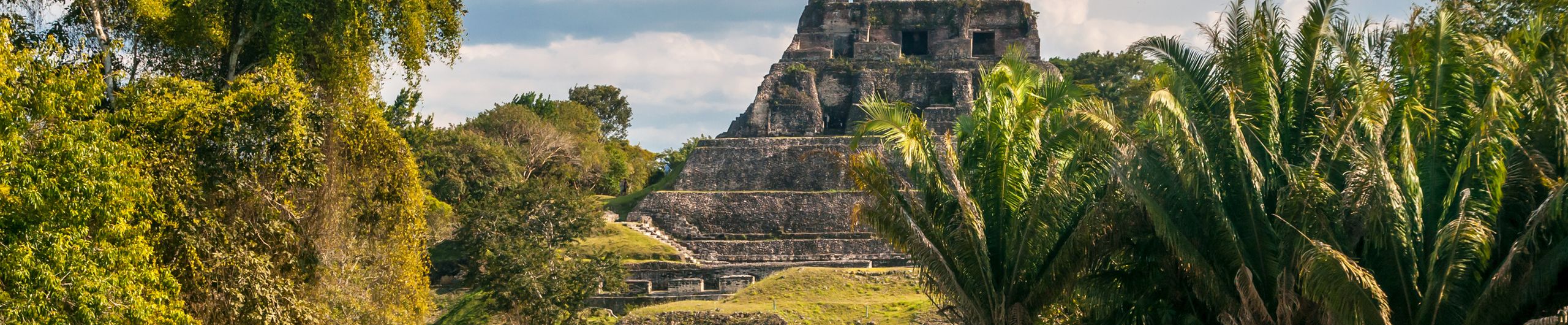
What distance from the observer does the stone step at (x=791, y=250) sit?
90.2 feet

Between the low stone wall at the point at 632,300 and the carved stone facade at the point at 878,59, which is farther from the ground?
the carved stone facade at the point at 878,59

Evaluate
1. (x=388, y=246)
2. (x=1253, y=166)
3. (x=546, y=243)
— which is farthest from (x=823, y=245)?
(x=1253, y=166)

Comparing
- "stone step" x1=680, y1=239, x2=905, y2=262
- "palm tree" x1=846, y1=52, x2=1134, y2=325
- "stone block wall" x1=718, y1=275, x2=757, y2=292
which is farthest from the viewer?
"stone step" x1=680, y1=239, x2=905, y2=262

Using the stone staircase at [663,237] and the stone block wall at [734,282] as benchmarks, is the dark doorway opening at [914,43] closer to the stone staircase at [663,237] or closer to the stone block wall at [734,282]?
the stone staircase at [663,237]

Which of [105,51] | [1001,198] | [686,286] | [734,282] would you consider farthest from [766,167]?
[105,51]

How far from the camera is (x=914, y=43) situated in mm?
37938

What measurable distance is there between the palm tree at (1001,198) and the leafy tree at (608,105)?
133 feet

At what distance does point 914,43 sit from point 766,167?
847cm

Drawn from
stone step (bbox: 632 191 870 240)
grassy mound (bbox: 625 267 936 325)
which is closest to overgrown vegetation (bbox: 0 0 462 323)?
grassy mound (bbox: 625 267 936 325)

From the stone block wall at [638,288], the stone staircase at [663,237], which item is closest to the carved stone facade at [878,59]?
the stone staircase at [663,237]

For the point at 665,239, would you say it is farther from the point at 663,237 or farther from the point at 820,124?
the point at 820,124

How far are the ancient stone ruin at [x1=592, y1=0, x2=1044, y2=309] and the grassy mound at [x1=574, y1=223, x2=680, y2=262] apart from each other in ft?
1.67

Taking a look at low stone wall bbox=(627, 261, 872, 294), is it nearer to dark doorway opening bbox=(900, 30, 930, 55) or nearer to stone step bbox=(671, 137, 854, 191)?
stone step bbox=(671, 137, 854, 191)

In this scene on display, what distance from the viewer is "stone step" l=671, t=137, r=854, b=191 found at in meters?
30.8
